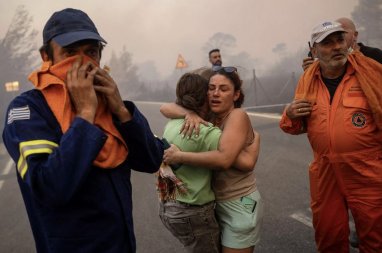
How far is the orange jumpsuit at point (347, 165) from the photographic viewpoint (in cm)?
235

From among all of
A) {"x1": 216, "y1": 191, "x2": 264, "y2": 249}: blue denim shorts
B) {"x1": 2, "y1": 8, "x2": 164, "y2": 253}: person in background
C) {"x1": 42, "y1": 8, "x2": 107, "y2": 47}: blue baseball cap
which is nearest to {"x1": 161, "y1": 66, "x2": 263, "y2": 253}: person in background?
{"x1": 216, "y1": 191, "x2": 264, "y2": 249}: blue denim shorts

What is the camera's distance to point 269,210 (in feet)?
14.5

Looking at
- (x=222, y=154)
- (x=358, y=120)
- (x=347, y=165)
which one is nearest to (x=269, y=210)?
(x=347, y=165)

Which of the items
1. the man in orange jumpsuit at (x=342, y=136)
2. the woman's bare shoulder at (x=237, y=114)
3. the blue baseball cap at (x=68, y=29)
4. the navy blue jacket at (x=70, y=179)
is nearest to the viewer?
the navy blue jacket at (x=70, y=179)

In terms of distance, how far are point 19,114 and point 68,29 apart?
377 millimetres

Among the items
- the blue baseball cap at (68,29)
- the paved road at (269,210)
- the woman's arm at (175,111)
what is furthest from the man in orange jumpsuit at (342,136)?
the blue baseball cap at (68,29)

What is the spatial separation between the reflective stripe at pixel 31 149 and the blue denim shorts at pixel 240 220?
3.98 feet

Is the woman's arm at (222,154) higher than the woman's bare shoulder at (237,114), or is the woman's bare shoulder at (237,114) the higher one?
the woman's bare shoulder at (237,114)

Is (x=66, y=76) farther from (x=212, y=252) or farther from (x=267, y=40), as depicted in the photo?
(x=267, y=40)

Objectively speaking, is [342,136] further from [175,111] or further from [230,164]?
[175,111]

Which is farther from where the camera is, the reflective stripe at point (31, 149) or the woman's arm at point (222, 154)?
the woman's arm at point (222, 154)

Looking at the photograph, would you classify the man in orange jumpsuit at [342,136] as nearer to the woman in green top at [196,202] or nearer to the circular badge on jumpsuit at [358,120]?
the circular badge on jumpsuit at [358,120]

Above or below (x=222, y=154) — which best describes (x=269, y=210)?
below

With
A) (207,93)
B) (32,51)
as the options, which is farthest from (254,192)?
(32,51)
